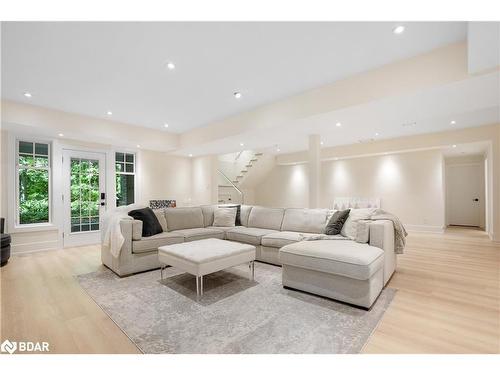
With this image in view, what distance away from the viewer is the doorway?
7.59 metres

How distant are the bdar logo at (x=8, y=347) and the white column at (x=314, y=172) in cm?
435

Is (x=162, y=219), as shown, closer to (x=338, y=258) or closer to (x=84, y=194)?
(x=84, y=194)

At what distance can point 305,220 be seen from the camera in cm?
404

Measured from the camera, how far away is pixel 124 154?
6.19m

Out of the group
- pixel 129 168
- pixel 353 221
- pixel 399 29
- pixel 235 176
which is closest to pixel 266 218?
pixel 353 221

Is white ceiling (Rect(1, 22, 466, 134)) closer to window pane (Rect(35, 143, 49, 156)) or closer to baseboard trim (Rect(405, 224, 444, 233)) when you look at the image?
window pane (Rect(35, 143, 49, 156))

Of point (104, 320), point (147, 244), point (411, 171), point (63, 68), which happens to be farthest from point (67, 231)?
point (411, 171)

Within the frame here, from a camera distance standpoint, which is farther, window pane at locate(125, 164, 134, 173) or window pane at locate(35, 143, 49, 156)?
window pane at locate(125, 164, 134, 173)

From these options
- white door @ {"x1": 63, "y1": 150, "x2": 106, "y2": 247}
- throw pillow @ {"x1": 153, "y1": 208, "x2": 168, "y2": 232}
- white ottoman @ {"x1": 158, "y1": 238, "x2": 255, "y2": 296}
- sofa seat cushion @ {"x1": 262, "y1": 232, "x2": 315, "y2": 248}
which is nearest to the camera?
white ottoman @ {"x1": 158, "y1": 238, "x2": 255, "y2": 296}

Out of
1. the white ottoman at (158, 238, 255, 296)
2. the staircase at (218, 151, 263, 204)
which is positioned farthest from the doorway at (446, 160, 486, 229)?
the white ottoman at (158, 238, 255, 296)

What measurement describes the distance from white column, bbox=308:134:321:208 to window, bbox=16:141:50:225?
5433mm

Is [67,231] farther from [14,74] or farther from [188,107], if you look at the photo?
[188,107]

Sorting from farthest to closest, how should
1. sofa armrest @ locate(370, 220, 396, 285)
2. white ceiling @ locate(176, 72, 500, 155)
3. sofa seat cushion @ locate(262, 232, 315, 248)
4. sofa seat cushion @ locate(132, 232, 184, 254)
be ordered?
sofa seat cushion @ locate(262, 232, 315, 248)
sofa seat cushion @ locate(132, 232, 184, 254)
white ceiling @ locate(176, 72, 500, 155)
sofa armrest @ locate(370, 220, 396, 285)
